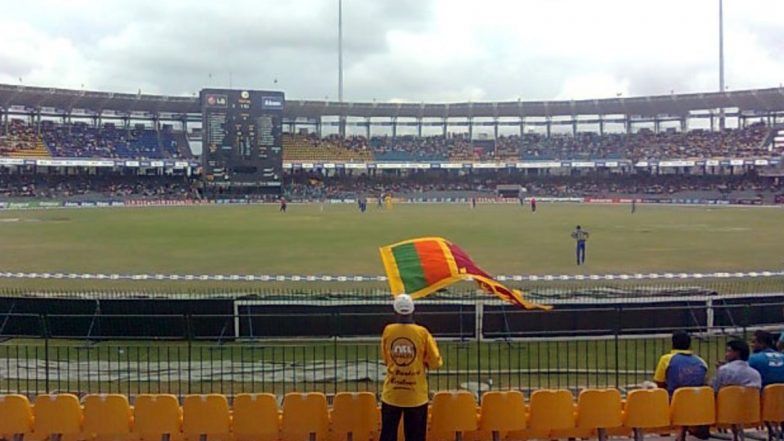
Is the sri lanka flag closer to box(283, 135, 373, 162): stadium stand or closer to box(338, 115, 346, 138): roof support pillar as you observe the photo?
box(283, 135, 373, 162): stadium stand

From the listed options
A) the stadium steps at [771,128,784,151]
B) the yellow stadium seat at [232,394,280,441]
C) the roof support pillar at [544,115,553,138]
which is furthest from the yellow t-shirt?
the roof support pillar at [544,115,553,138]

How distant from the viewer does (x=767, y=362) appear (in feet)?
29.2

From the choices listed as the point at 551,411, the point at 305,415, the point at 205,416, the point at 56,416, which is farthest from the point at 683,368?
the point at 56,416

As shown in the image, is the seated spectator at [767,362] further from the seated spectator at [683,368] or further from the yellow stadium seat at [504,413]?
the yellow stadium seat at [504,413]

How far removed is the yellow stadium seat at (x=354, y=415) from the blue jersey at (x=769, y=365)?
4.42 m

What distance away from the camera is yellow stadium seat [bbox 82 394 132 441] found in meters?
8.26

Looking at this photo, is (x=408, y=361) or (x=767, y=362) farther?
(x=767, y=362)

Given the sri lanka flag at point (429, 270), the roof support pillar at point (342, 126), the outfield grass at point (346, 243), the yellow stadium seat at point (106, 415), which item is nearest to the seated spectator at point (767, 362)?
the sri lanka flag at point (429, 270)

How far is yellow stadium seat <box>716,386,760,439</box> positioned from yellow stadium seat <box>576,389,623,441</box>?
1127 millimetres

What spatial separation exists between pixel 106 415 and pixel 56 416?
521 mm

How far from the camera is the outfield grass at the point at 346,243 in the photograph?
2745 centimetres

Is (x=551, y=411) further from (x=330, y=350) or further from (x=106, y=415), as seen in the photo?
A: (x=330, y=350)

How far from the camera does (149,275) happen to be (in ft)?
84.0

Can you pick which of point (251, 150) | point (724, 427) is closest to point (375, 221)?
point (251, 150)
